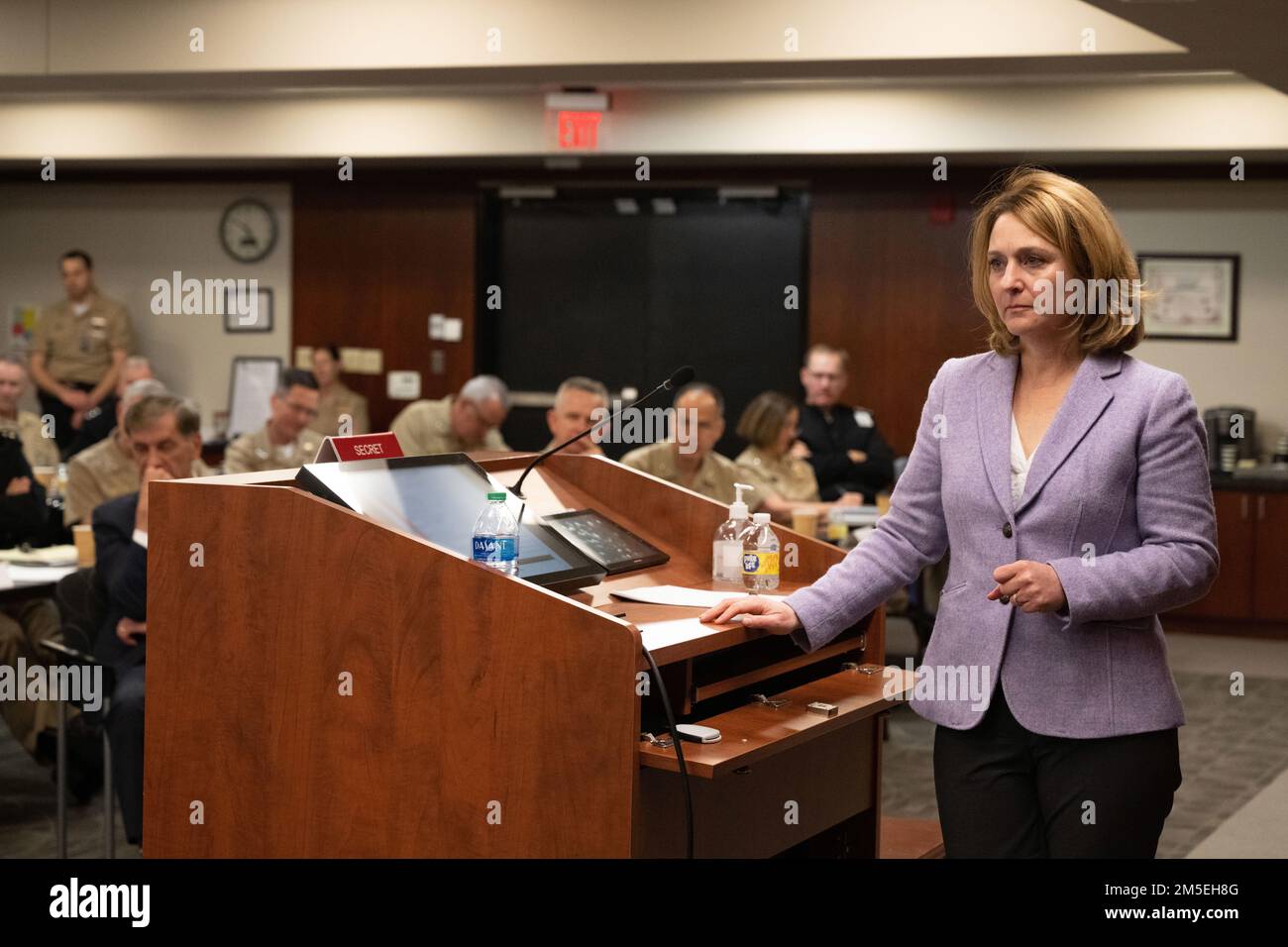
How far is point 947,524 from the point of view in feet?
6.90

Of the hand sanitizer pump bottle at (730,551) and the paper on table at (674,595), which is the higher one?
the hand sanitizer pump bottle at (730,551)

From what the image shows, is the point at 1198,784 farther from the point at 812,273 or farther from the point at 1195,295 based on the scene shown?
the point at 812,273

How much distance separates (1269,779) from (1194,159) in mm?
4035

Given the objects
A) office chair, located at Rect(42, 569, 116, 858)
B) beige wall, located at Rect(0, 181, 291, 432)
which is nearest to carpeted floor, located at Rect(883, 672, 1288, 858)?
office chair, located at Rect(42, 569, 116, 858)

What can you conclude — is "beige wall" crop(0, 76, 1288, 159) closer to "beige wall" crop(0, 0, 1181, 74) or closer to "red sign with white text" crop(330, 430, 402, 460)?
"beige wall" crop(0, 0, 1181, 74)

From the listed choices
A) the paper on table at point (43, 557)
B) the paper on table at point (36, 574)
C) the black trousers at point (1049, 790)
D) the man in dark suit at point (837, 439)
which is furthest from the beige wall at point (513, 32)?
the black trousers at point (1049, 790)

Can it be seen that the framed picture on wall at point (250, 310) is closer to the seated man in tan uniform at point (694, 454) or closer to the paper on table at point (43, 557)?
the seated man in tan uniform at point (694, 454)

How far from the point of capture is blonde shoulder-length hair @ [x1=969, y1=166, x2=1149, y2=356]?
1935 millimetres

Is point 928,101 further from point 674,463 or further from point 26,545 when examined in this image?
point 26,545

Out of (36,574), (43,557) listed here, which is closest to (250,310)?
(43,557)

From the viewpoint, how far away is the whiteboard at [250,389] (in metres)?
9.48

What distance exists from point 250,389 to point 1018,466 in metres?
8.20

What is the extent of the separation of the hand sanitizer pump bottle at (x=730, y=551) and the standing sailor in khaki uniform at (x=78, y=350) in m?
7.39
